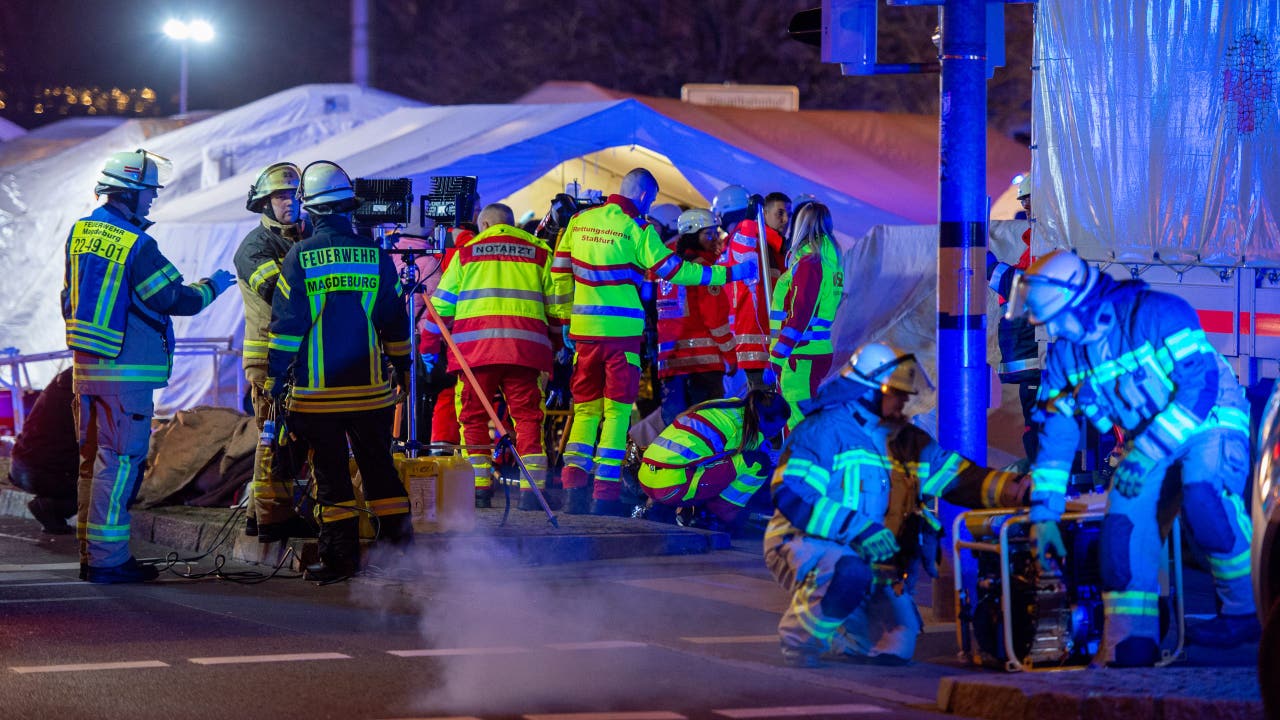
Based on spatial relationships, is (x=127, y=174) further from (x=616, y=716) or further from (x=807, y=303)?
(x=616, y=716)

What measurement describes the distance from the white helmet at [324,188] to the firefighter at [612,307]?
2.47 m

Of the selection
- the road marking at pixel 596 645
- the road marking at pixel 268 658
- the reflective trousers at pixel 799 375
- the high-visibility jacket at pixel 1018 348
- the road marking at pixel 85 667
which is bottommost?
the road marking at pixel 85 667

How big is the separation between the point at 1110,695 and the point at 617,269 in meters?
6.27

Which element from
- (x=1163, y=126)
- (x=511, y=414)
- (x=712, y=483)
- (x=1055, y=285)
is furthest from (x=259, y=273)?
(x=1163, y=126)

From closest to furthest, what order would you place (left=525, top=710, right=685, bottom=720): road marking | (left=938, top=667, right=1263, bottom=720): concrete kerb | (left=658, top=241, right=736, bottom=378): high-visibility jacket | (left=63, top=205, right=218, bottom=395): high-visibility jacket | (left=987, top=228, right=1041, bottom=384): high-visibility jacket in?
(left=938, top=667, right=1263, bottom=720): concrete kerb < (left=525, top=710, right=685, bottom=720): road marking < (left=63, top=205, right=218, bottom=395): high-visibility jacket < (left=987, top=228, right=1041, bottom=384): high-visibility jacket < (left=658, top=241, right=736, bottom=378): high-visibility jacket

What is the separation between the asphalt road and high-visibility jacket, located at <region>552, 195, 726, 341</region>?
187 centimetres

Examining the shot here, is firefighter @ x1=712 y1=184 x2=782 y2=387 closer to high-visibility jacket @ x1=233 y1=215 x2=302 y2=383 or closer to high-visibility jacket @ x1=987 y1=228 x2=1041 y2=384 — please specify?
high-visibility jacket @ x1=987 y1=228 x2=1041 y2=384

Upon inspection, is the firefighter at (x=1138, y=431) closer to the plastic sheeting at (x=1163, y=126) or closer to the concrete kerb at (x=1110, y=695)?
the concrete kerb at (x=1110, y=695)

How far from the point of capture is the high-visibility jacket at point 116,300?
10000 millimetres

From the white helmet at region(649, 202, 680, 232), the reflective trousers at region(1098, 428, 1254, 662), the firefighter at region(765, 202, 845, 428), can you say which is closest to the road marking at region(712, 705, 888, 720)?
the reflective trousers at region(1098, 428, 1254, 662)

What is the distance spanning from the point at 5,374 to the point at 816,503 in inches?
668

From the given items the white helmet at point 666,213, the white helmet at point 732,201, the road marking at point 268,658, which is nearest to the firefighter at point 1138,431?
the road marking at point 268,658

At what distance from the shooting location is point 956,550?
24.6 feet

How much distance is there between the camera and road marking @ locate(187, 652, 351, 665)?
7.62 m
